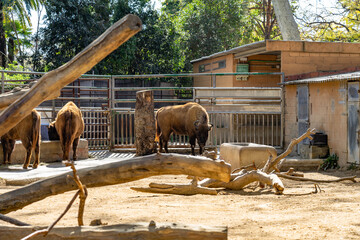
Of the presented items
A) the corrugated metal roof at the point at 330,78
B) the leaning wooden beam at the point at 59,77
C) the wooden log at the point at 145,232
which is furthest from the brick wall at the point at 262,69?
the wooden log at the point at 145,232

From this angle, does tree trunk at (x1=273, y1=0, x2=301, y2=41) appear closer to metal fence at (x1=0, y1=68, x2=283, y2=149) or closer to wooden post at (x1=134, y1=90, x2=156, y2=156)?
metal fence at (x1=0, y1=68, x2=283, y2=149)

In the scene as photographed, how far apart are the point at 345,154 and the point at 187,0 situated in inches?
1119

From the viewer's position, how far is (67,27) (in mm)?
26344

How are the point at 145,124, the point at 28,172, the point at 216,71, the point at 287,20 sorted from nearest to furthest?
the point at 28,172 < the point at 145,124 < the point at 287,20 < the point at 216,71

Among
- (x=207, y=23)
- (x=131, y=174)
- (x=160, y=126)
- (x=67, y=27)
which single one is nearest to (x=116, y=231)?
(x=131, y=174)

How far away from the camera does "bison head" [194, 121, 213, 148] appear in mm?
15398

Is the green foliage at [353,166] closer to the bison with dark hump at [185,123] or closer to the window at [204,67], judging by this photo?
the bison with dark hump at [185,123]

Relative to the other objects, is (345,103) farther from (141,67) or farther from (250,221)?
(141,67)

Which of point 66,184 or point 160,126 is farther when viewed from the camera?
point 160,126

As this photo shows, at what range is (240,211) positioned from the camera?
22.5ft

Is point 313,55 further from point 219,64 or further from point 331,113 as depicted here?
point 219,64

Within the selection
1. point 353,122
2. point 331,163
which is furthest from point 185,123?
point 353,122

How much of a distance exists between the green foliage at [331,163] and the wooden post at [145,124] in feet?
15.6

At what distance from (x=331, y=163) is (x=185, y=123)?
4745 mm
